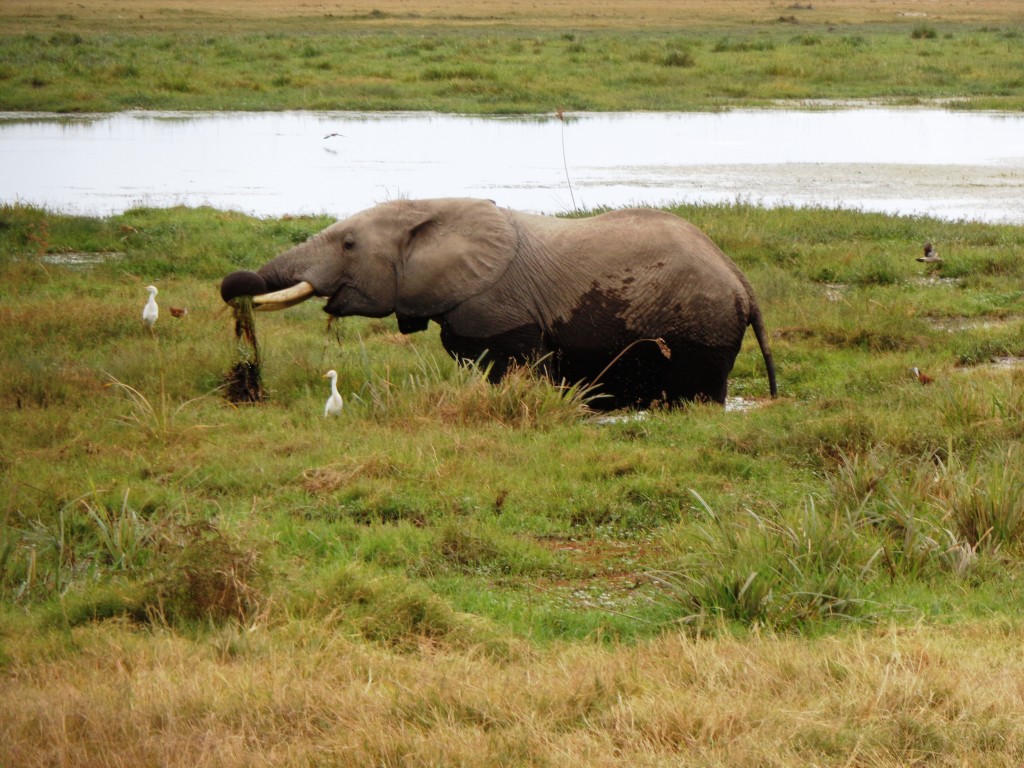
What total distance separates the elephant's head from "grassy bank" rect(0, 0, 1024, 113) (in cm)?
2130

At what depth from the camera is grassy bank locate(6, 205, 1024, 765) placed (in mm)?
4137

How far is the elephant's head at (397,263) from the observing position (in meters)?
8.83

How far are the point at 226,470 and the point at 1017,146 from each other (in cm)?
2133

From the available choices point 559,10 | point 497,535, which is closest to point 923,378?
point 497,535

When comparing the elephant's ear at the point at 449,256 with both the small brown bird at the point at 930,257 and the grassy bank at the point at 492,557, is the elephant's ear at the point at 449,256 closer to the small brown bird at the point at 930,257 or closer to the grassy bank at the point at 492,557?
the grassy bank at the point at 492,557

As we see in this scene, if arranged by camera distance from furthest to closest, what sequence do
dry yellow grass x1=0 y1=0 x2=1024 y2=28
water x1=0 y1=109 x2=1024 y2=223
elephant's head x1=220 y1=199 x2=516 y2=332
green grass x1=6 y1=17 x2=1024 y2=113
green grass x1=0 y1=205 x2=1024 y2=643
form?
dry yellow grass x1=0 y1=0 x2=1024 y2=28 < green grass x1=6 y1=17 x2=1024 y2=113 < water x1=0 y1=109 x2=1024 y2=223 < elephant's head x1=220 y1=199 x2=516 y2=332 < green grass x1=0 y1=205 x2=1024 y2=643

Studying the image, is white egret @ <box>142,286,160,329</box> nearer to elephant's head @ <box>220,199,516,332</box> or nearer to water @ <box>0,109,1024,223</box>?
elephant's head @ <box>220,199,516,332</box>

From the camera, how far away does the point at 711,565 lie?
5.49m

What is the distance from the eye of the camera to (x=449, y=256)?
8.84 metres

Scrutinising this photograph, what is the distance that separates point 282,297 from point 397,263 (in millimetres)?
809

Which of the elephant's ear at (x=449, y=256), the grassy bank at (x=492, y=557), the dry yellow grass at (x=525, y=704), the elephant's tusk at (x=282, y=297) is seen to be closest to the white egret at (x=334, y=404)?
the grassy bank at (x=492, y=557)

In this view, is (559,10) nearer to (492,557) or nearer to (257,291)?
(257,291)

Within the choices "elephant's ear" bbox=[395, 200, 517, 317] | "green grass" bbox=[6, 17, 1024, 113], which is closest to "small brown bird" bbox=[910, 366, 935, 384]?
"elephant's ear" bbox=[395, 200, 517, 317]

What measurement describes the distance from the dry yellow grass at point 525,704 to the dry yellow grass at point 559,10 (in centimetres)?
5295
